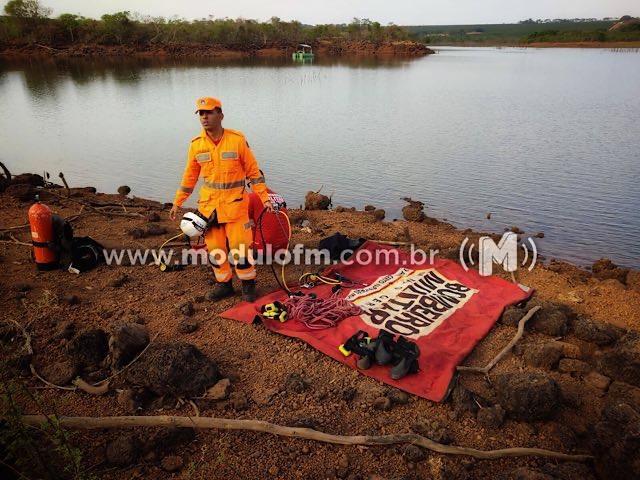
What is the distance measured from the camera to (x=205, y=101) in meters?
4.59

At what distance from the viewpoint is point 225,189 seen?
498 cm

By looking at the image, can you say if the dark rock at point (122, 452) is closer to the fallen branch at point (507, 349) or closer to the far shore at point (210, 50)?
the fallen branch at point (507, 349)

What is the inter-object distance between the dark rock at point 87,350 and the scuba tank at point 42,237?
2.36 metres

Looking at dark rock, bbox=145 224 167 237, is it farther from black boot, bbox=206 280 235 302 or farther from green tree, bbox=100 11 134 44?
green tree, bbox=100 11 134 44

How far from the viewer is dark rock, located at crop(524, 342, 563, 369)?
4.16 meters

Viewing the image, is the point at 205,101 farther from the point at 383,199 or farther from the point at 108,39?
the point at 108,39

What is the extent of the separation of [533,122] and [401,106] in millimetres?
6989

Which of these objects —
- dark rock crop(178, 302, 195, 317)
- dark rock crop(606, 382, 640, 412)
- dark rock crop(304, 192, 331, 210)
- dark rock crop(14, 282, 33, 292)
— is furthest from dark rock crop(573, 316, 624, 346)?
dark rock crop(14, 282, 33, 292)

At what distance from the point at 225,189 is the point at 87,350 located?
2202 millimetres

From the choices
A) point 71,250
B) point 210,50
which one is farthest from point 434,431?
point 210,50

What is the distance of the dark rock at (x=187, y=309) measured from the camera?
496 centimetres

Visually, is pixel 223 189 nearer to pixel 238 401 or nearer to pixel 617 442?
pixel 238 401

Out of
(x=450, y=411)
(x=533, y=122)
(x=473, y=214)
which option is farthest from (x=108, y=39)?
(x=450, y=411)

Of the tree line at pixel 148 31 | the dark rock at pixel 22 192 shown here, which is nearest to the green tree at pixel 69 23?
the tree line at pixel 148 31
